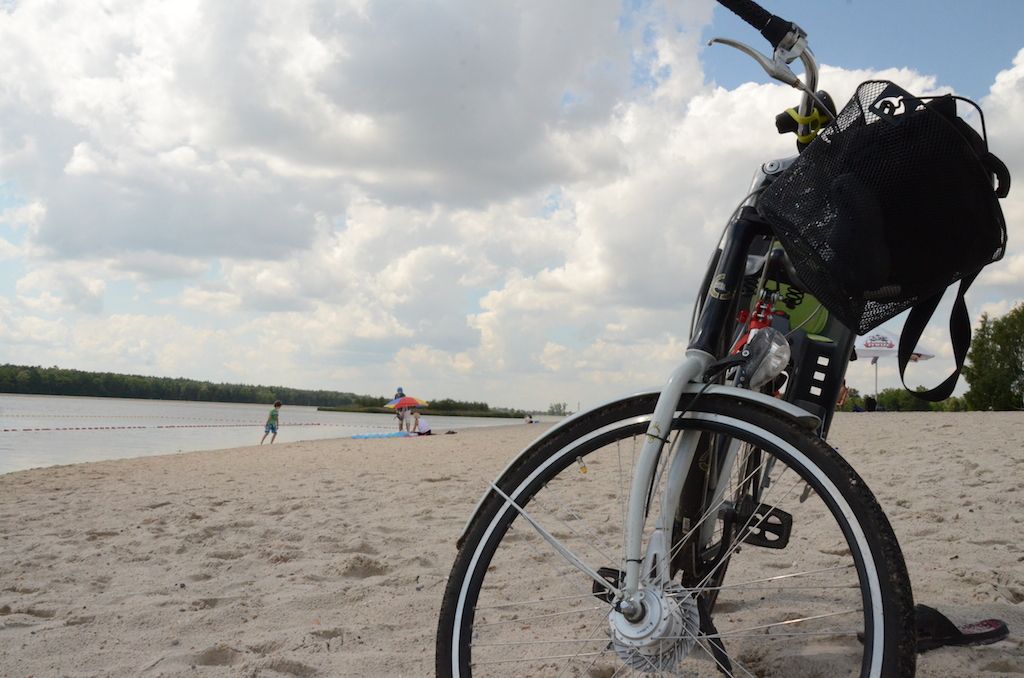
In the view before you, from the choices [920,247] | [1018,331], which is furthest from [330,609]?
[1018,331]

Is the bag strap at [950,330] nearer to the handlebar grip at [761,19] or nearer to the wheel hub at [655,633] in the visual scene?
the handlebar grip at [761,19]

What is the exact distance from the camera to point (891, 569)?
145 cm

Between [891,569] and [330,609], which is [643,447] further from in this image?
[330,609]

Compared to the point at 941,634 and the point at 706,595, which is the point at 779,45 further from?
the point at 941,634

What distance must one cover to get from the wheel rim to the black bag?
0.42 m

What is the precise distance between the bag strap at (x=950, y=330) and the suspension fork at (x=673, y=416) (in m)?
0.47

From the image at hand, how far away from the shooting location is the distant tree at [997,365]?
37062mm

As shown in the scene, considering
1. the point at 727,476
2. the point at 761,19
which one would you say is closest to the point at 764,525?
the point at 727,476

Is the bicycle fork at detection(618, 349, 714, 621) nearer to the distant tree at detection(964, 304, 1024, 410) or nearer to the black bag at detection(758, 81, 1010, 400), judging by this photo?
the black bag at detection(758, 81, 1010, 400)

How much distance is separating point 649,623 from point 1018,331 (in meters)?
45.0

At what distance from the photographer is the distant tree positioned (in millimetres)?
37062

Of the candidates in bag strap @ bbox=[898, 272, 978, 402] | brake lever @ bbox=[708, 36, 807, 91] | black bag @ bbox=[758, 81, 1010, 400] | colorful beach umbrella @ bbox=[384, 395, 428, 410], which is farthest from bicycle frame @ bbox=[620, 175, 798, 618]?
colorful beach umbrella @ bbox=[384, 395, 428, 410]

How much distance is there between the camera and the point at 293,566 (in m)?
4.44

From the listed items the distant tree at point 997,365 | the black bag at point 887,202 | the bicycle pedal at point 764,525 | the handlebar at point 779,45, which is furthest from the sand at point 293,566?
the distant tree at point 997,365
